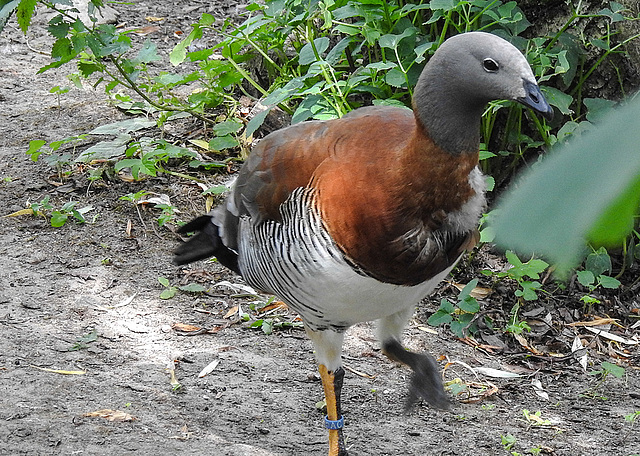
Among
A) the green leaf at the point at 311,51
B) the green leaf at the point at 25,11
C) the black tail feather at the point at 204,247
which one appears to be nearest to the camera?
the black tail feather at the point at 204,247

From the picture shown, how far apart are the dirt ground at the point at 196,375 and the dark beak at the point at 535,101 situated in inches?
62.1

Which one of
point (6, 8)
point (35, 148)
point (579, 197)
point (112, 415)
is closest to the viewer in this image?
point (579, 197)

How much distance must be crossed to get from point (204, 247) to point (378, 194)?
1.12m

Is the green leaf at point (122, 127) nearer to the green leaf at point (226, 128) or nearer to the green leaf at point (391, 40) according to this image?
the green leaf at point (226, 128)

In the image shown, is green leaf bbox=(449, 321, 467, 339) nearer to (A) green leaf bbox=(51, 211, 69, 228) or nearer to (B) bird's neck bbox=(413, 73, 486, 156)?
(B) bird's neck bbox=(413, 73, 486, 156)

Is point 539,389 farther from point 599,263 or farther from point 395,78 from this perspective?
point 395,78

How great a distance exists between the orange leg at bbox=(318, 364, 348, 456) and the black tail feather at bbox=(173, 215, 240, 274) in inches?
22.2

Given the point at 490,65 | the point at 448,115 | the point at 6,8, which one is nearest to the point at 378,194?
the point at 448,115

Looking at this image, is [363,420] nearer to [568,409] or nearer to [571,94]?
[568,409]

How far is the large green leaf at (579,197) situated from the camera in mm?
291

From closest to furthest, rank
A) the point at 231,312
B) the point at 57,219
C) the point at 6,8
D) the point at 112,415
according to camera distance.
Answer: the point at 112,415, the point at 6,8, the point at 231,312, the point at 57,219

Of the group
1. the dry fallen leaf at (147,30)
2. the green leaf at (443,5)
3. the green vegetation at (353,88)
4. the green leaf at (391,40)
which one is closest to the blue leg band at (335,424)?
the green vegetation at (353,88)

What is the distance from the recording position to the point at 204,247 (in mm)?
3107

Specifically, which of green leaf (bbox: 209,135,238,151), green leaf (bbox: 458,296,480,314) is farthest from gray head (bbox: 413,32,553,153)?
green leaf (bbox: 209,135,238,151)
